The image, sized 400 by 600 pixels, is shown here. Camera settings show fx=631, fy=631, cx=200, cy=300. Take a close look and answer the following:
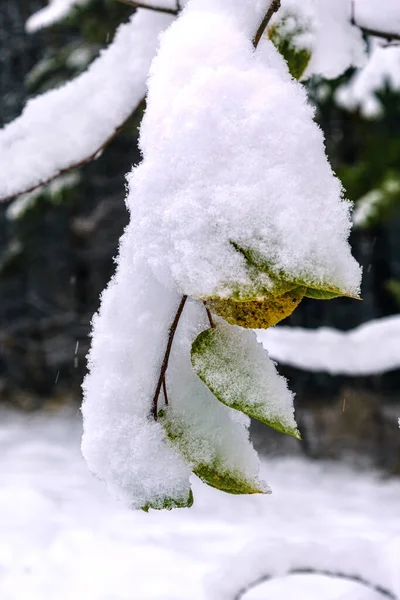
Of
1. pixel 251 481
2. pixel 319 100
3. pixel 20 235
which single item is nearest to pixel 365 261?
pixel 319 100

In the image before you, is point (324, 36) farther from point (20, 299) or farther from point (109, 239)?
point (20, 299)

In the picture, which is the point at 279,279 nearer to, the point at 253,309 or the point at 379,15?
the point at 253,309

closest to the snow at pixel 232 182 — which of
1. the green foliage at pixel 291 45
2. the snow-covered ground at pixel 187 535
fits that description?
the green foliage at pixel 291 45

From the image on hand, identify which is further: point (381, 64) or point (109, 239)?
point (109, 239)

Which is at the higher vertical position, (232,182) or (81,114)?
(232,182)

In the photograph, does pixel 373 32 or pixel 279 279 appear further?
pixel 373 32

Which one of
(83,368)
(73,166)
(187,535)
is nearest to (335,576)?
(73,166)

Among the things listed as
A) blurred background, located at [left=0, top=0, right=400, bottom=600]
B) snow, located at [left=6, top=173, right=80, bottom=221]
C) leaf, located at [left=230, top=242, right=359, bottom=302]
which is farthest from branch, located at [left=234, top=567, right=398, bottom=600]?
snow, located at [left=6, top=173, right=80, bottom=221]

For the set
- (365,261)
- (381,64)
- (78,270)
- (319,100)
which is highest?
(381,64)
